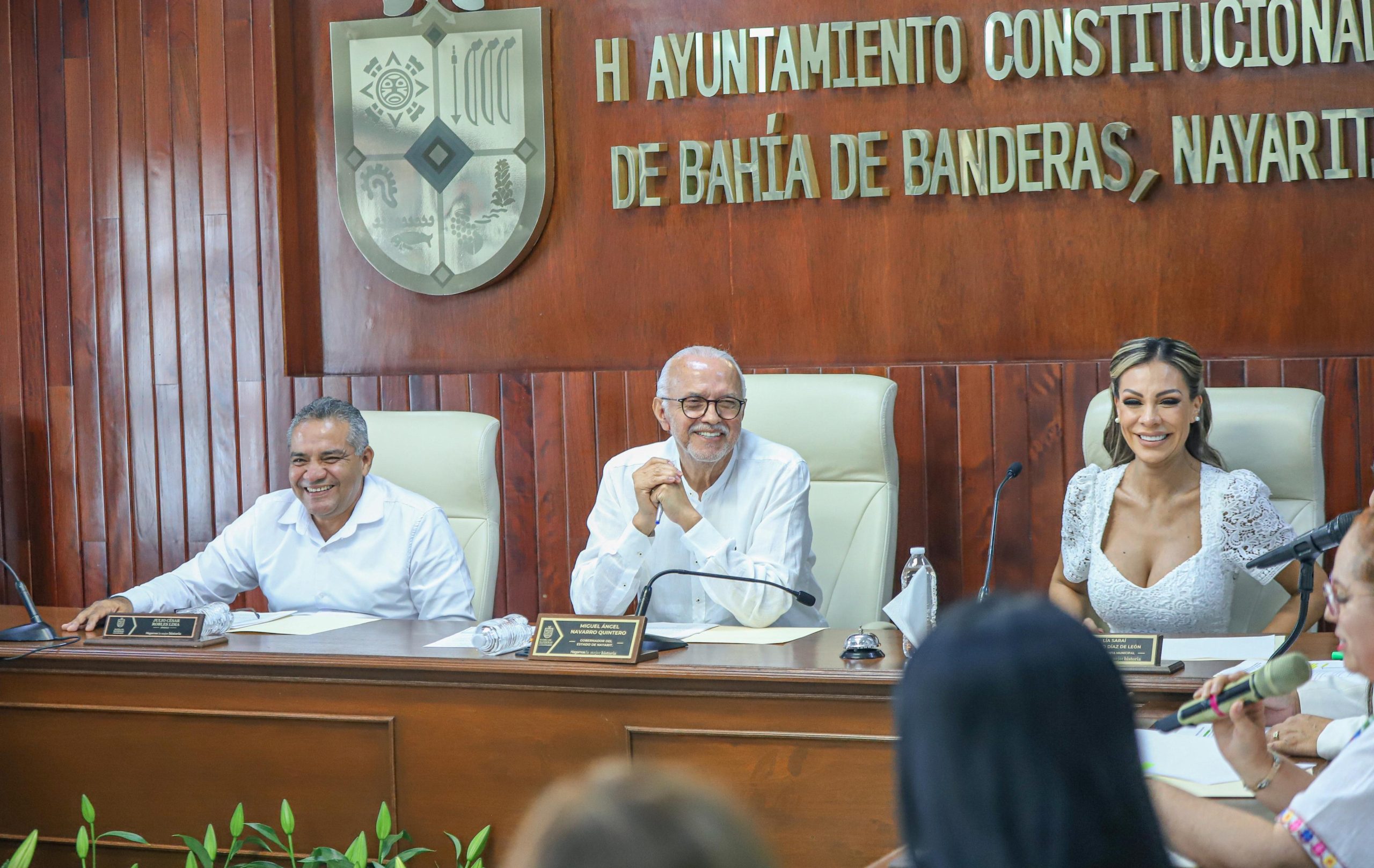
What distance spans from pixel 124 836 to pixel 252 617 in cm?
53

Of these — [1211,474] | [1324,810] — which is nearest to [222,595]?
[1211,474]

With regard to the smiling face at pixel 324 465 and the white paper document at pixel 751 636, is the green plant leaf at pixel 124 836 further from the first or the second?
the white paper document at pixel 751 636

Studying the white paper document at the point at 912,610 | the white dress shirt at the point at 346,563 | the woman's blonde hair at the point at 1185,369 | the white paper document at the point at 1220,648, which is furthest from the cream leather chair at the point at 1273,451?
the white dress shirt at the point at 346,563

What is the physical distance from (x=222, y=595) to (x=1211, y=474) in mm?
2282

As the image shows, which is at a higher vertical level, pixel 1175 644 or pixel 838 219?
pixel 838 219

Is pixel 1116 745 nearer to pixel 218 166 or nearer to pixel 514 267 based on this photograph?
pixel 514 267

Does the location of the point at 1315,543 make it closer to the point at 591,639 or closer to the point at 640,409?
the point at 591,639

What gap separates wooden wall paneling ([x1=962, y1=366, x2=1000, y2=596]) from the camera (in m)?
3.69

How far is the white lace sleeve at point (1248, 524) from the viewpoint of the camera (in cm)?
283

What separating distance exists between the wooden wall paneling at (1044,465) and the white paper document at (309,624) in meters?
1.79

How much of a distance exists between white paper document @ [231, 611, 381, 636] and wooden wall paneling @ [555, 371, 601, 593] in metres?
1.11

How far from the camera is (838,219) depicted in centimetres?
388

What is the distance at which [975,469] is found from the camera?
371 cm

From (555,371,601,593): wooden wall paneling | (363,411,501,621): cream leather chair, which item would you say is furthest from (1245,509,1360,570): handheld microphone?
(555,371,601,593): wooden wall paneling
